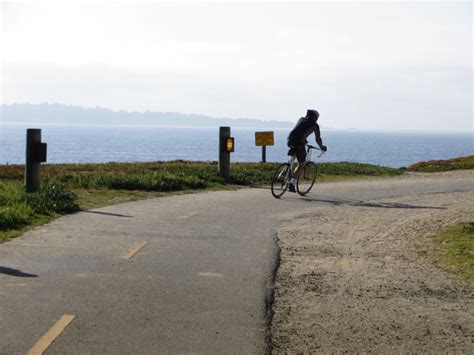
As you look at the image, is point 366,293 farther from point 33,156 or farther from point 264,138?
point 264,138

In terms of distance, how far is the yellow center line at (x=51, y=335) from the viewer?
5.19 m

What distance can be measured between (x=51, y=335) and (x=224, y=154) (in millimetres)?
14090

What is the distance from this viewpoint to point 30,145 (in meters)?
13.9

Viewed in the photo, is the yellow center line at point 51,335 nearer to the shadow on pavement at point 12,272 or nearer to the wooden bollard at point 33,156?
the shadow on pavement at point 12,272

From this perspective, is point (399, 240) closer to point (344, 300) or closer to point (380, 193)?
point (344, 300)

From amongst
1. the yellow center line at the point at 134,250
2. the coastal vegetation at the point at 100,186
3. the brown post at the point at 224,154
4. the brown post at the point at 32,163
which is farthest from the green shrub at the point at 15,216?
the brown post at the point at 224,154

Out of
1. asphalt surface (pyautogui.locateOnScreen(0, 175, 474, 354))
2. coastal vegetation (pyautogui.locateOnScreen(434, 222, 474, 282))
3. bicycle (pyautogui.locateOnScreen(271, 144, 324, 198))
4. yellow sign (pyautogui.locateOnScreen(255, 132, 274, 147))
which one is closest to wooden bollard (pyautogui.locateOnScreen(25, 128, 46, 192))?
asphalt surface (pyautogui.locateOnScreen(0, 175, 474, 354))

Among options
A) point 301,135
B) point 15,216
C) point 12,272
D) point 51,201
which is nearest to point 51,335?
point 12,272

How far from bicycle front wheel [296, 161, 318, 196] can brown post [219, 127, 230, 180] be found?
2848mm

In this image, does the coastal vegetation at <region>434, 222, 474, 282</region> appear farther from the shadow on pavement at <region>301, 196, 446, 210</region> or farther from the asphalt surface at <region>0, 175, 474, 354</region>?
the shadow on pavement at <region>301, 196, 446, 210</region>

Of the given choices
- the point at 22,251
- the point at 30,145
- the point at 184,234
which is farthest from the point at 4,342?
the point at 30,145

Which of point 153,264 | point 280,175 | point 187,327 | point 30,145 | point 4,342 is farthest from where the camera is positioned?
point 280,175

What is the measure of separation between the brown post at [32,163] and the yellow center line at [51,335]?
8.42 metres

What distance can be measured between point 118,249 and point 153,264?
40.6 inches
